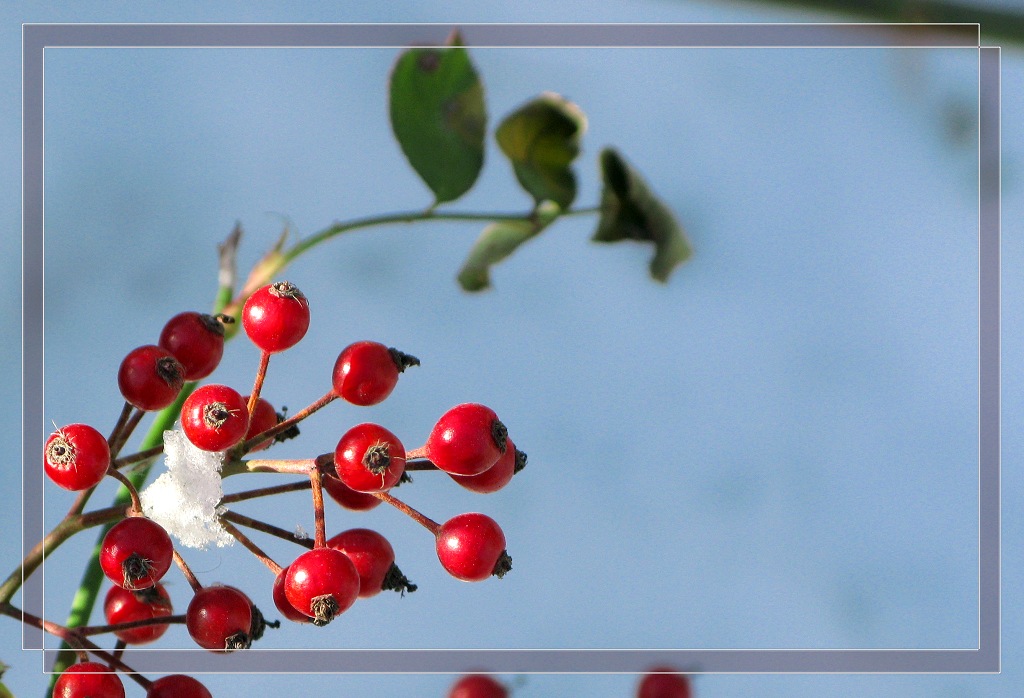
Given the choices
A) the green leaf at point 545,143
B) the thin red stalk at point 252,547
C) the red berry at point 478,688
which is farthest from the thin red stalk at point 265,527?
the green leaf at point 545,143

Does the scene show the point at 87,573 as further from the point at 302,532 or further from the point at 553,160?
the point at 553,160

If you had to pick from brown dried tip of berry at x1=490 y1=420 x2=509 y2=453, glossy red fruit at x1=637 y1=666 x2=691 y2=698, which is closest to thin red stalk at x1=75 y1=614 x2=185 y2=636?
brown dried tip of berry at x1=490 y1=420 x2=509 y2=453

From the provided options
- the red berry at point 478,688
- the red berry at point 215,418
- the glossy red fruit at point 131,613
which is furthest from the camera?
the red berry at point 478,688

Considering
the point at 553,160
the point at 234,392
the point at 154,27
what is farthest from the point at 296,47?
the point at 234,392

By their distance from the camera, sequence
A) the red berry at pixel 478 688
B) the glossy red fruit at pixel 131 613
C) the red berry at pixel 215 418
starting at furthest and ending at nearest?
the red berry at pixel 478 688 < the glossy red fruit at pixel 131 613 < the red berry at pixel 215 418

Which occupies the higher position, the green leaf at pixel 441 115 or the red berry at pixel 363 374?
the green leaf at pixel 441 115

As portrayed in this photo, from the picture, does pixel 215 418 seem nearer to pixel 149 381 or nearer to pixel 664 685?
pixel 149 381

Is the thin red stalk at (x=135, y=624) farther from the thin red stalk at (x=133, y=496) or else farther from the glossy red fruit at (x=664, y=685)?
the glossy red fruit at (x=664, y=685)
